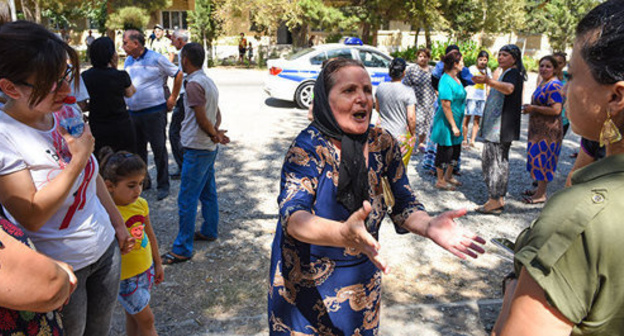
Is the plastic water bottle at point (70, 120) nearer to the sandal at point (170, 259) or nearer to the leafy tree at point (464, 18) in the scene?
the sandal at point (170, 259)

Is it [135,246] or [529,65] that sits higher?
[529,65]

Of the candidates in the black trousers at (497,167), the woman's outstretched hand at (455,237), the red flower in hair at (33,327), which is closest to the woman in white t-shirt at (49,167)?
the red flower in hair at (33,327)

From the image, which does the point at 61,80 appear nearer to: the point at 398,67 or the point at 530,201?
the point at 398,67

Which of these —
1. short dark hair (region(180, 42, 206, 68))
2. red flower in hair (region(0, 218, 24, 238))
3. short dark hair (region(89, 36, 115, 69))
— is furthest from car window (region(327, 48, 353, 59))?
red flower in hair (region(0, 218, 24, 238))

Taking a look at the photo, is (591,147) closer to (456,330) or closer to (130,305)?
(456,330)

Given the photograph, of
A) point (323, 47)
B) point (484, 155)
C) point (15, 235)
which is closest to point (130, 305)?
point (15, 235)

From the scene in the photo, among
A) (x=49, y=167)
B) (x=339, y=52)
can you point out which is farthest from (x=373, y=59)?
(x=49, y=167)

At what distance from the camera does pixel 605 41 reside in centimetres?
109

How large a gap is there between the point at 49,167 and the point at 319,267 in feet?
4.04

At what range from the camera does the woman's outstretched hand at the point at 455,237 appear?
5.23 ft

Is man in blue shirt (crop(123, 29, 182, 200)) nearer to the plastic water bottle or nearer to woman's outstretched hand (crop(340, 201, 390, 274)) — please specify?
the plastic water bottle

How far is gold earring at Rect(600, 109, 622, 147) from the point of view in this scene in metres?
1.10

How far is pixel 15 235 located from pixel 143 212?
57.7 inches

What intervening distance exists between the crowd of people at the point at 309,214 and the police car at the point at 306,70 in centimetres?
806
